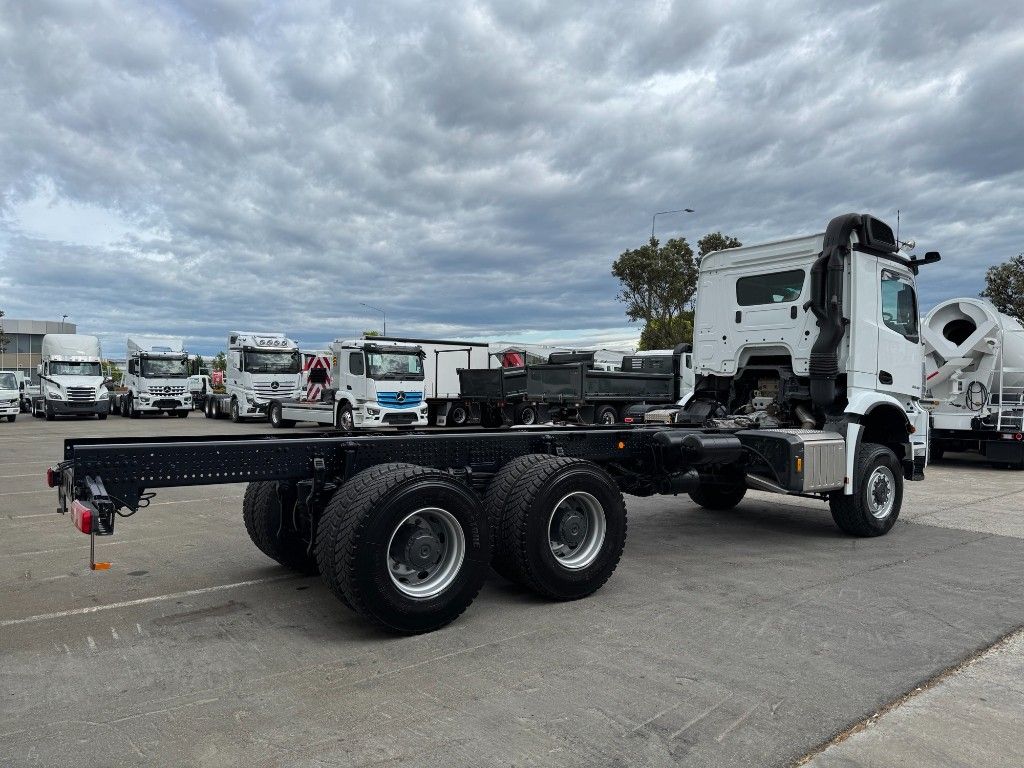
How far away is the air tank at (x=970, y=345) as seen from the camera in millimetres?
14078

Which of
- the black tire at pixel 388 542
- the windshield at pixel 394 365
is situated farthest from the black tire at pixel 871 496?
the windshield at pixel 394 365

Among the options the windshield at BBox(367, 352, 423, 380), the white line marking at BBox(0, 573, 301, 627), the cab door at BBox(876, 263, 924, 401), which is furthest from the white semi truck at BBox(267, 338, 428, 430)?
the white line marking at BBox(0, 573, 301, 627)

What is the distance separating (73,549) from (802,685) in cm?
618

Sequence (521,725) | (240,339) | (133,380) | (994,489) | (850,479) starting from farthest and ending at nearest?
(133,380) → (240,339) → (994,489) → (850,479) → (521,725)

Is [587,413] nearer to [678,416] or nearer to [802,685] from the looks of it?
[678,416]

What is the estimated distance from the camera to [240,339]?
1101 inches

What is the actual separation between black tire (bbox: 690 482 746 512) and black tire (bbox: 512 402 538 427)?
14245mm

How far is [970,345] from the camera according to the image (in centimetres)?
1421

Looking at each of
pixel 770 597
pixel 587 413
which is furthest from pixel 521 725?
pixel 587 413

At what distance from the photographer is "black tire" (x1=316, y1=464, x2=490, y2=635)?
13.8 ft

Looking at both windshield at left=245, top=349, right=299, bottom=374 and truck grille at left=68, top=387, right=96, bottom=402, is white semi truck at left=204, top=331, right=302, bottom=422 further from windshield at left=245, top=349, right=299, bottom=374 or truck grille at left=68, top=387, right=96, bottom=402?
truck grille at left=68, top=387, right=96, bottom=402

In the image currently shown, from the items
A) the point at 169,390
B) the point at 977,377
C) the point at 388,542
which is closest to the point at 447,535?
the point at 388,542

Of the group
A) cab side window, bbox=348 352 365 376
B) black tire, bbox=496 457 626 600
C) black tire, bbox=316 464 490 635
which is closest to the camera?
black tire, bbox=316 464 490 635

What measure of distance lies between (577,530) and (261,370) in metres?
24.2
